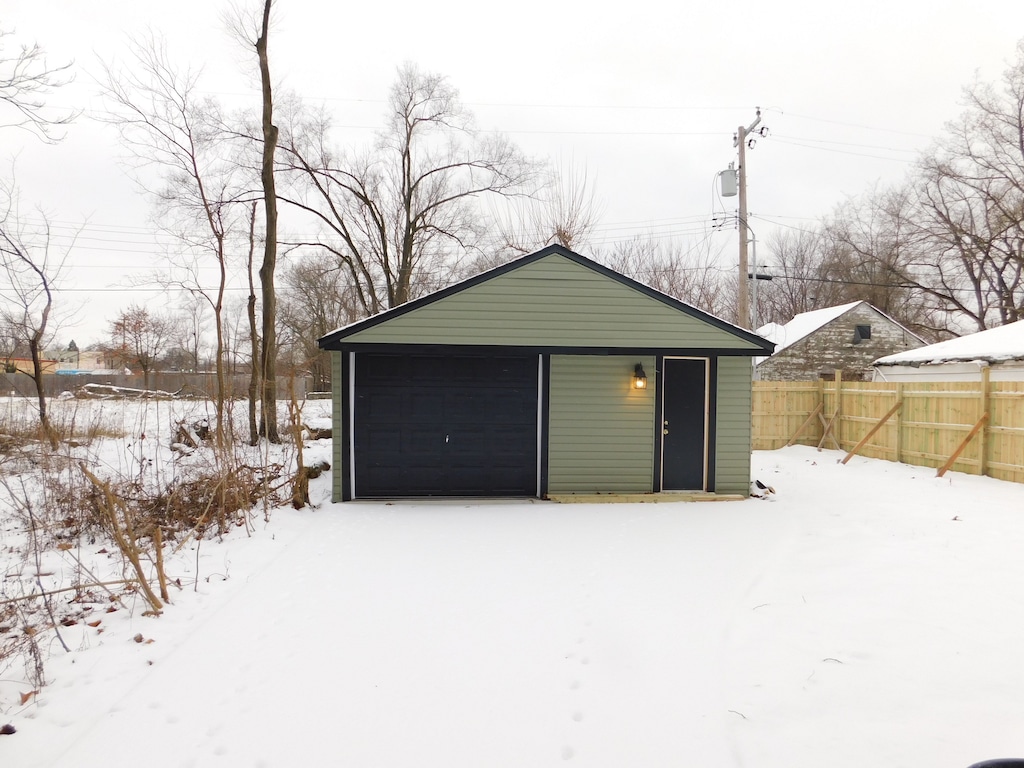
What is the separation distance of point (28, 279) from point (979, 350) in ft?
63.5

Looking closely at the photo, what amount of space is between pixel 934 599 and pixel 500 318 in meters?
5.36

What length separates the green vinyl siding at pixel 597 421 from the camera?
7520mm

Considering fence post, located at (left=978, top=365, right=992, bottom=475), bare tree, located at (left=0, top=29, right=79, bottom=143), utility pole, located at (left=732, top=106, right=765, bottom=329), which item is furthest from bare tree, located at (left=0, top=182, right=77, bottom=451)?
fence post, located at (left=978, top=365, right=992, bottom=475)

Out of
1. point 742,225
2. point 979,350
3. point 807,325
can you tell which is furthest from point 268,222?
point 807,325

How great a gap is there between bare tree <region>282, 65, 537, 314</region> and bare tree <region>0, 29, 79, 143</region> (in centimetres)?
1010

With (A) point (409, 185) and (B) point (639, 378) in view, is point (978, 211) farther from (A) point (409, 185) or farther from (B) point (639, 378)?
(A) point (409, 185)

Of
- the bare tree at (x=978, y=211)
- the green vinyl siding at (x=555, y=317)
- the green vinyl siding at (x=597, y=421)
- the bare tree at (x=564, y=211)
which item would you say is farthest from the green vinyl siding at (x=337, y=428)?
the bare tree at (x=978, y=211)

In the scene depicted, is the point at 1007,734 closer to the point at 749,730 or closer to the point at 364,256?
the point at 749,730

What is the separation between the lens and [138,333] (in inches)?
1152

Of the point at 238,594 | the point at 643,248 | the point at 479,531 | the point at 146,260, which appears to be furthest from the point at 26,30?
the point at 643,248

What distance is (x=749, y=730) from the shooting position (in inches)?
95.2

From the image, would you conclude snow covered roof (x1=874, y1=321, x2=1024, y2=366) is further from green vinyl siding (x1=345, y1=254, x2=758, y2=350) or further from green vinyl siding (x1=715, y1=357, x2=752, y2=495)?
green vinyl siding (x1=345, y1=254, x2=758, y2=350)

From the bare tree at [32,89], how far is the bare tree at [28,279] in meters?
2.75

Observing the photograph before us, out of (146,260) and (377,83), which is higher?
(377,83)
